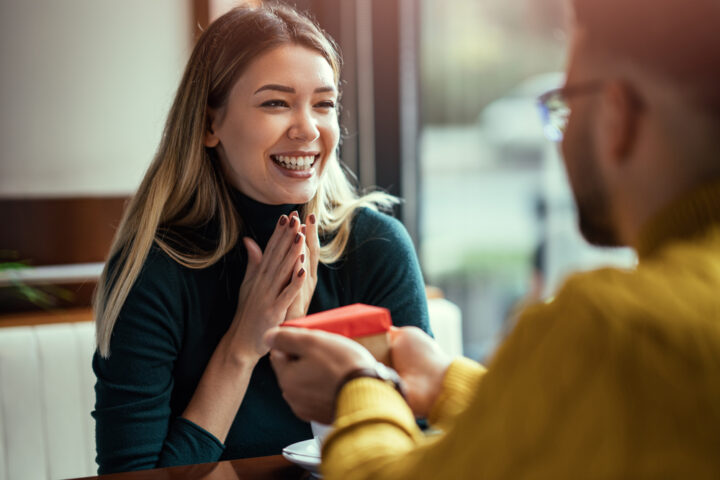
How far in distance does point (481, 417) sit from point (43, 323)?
169cm

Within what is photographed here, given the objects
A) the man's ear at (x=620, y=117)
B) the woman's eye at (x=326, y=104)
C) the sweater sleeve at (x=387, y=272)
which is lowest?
the sweater sleeve at (x=387, y=272)

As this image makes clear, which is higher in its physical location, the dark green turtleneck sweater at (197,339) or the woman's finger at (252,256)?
the woman's finger at (252,256)

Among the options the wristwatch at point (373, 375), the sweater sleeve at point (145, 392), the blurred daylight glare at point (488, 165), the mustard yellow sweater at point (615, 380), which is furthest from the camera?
the blurred daylight glare at point (488, 165)

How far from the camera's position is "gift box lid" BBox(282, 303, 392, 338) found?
0.94m

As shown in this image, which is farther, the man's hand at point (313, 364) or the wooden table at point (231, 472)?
the wooden table at point (231, 472)

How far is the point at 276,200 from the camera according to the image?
155 cm

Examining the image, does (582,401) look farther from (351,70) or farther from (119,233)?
(351,70)

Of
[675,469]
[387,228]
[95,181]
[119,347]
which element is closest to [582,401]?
[675,469]

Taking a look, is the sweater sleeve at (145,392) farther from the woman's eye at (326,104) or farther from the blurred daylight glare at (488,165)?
the blurred daylight glare at (488,165)

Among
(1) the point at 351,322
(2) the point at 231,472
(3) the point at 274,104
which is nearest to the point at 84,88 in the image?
(3) the point at 274,104

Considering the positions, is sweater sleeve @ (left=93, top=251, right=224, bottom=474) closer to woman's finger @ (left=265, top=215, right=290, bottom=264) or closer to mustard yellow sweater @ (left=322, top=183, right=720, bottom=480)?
woman's finger @ (left=265, top=215, right=290, bottom=264)

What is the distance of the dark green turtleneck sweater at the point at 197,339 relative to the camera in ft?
4.40

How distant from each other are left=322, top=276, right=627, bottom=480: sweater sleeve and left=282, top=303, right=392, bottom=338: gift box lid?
251mm

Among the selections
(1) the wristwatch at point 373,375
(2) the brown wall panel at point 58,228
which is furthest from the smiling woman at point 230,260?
(2) the brown wall panel at point 58,228
